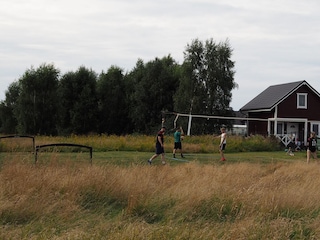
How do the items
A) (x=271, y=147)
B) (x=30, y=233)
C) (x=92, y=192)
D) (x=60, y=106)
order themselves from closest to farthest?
(x=30, y=233) < (x=92, y=192) < (x=271, y=147) < (x=60, y=106)

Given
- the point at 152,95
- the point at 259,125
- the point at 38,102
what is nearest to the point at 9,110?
the point at 38,102

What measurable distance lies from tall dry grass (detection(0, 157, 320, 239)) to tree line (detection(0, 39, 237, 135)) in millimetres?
43055

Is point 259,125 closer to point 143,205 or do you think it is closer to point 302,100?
point 302,100

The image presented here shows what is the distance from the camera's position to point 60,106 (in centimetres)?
6034

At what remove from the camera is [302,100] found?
47594 millimetres

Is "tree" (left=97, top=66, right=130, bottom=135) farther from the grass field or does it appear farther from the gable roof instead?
the grass field

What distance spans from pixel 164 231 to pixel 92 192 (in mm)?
3102

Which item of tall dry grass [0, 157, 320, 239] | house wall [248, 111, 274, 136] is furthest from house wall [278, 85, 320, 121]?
Result: tall dry grass [0, 157, 320, 239]

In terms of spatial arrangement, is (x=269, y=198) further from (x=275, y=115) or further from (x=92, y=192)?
(x=275, y=115)

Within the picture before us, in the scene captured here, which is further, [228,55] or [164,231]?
[228,55]

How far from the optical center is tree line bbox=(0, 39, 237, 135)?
54781mm

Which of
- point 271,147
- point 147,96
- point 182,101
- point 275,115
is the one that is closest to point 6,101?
point 147,96

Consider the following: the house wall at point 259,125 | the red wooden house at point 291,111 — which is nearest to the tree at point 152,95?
the house wall at point 259,125

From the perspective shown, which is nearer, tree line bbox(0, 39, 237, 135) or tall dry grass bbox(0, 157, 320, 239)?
tall dry grass bbox(0, 157, 320, 239)
